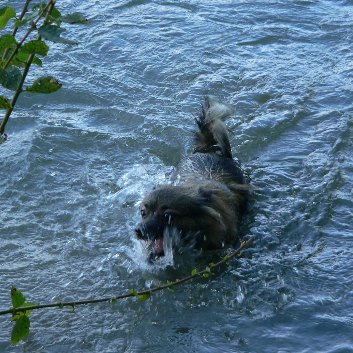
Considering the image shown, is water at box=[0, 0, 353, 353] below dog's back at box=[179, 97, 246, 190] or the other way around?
below

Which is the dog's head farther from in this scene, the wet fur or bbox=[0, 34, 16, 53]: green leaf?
bbox=[0, 34, 16, 53]: green leaf

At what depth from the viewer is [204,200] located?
5590 millimetres

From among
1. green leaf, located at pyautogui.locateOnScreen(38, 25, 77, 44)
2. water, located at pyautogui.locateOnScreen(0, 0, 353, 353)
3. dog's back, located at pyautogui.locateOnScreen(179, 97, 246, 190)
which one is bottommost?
water, located at pyautogui.locateOnScreen(0, 0, 353, 353)

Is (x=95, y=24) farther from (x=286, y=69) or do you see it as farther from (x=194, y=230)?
(x=194, y=230)

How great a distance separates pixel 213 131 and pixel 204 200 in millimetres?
902

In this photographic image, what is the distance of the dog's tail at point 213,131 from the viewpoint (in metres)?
6.29

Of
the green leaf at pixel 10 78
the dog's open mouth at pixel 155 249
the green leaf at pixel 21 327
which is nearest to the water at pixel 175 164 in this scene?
the dog's open mouth at pixel 155 249

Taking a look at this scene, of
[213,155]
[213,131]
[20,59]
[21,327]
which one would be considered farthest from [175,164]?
[20,59]

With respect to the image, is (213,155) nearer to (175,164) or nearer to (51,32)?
(175,164)


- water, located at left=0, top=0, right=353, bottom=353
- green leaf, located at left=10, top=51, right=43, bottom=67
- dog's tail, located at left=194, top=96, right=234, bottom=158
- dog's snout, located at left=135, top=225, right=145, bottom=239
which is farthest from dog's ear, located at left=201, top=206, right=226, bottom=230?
green leaf, located at left=10, top=51, right=43, bottom=67

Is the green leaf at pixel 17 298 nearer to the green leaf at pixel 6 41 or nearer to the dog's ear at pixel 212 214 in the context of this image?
the green leaf at pixel 6 41

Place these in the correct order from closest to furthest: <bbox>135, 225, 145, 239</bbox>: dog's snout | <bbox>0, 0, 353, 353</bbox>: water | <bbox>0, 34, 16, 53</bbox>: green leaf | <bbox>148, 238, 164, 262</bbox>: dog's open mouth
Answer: <bbox>0, 34, 16, 53</bbox>: green leaf, <bbox>0, 0, 353, 353</bbox>: water, <bbox>135, 225, 145, 239</bbox>: dog's snout, <bbox>148, 238, 164, 262</bbox>: dog's open mouth

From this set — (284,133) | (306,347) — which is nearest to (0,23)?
(306,347)

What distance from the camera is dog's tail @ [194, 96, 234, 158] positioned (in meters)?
6.29
